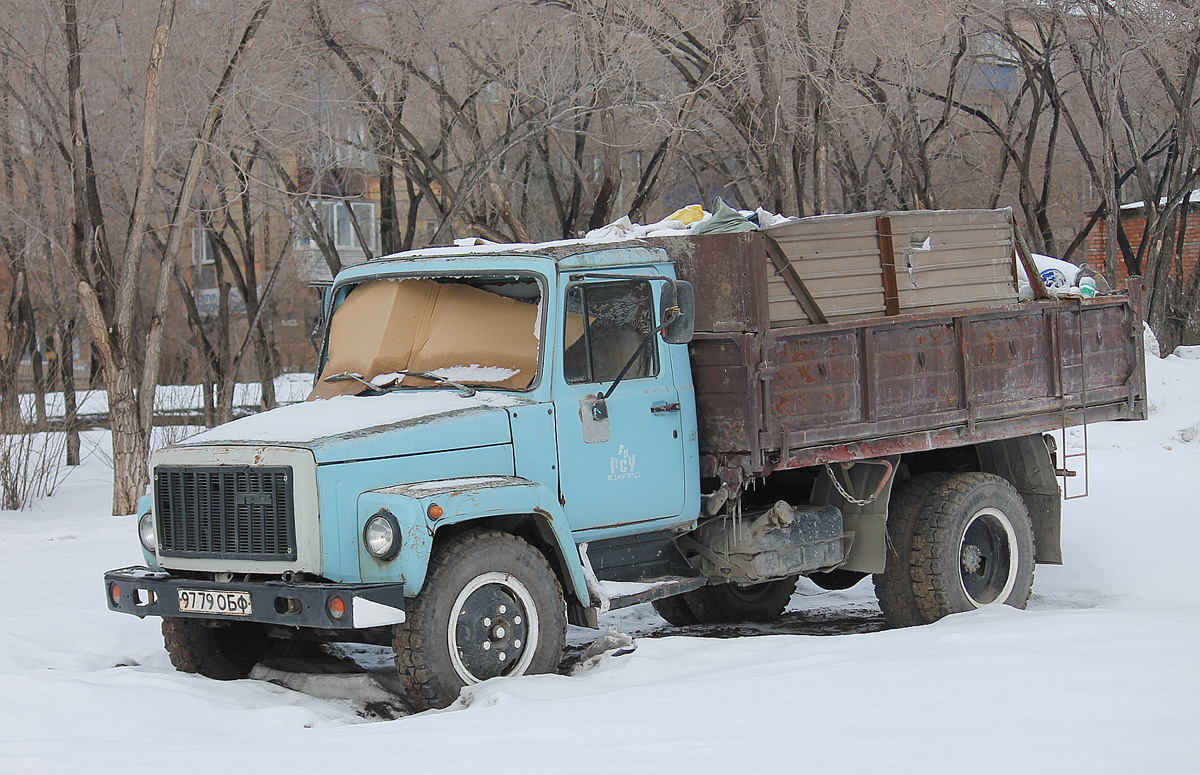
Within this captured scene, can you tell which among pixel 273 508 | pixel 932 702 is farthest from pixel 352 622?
pixel 932 702

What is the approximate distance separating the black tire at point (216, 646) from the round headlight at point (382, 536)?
3.99 feet

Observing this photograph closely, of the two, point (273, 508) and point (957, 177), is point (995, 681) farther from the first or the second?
point (957, 177)

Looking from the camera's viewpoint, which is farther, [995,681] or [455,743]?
[995,681]

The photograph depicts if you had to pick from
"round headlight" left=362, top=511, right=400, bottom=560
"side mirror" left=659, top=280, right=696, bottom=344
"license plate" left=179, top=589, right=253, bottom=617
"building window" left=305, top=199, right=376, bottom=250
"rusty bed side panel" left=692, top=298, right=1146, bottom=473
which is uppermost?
"building window" left=305, top=199, right=376, bottom=250

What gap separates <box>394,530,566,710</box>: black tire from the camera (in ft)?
18.1

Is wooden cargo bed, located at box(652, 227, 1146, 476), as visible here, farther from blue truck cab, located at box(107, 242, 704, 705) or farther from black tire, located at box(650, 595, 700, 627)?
black tire, located at box(650, 595, 700, 627)

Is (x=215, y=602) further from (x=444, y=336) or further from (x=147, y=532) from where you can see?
(x=444, y=336)

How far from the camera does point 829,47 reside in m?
14.6

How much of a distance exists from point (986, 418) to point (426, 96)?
12.3 metres

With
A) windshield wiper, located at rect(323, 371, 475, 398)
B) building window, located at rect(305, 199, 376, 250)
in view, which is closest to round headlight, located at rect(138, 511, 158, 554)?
windshield wiper, located at rect(323, 371, 475, 398)

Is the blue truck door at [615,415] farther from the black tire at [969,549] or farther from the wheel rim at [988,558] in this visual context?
the wheel rim at [988,558]

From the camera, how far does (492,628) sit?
5.79 m

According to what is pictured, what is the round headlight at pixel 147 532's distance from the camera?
20.5 feet

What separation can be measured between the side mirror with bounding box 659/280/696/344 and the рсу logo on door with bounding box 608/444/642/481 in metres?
0.66
